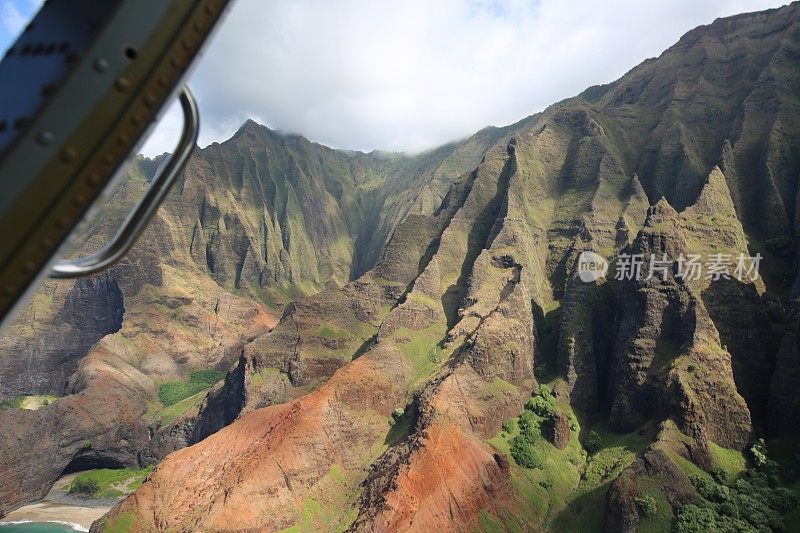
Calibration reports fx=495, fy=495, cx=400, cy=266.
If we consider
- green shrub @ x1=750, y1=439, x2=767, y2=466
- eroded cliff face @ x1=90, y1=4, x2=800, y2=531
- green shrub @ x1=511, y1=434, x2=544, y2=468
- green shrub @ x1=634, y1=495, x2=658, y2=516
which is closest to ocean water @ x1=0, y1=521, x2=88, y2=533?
eroded cliff face @ x1=90, y1=4, x2=800, y2=531

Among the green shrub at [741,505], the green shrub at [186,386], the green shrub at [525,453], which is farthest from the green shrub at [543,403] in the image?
the green shrub at [186,386]

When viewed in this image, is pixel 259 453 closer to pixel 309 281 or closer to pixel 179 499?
pixel 179 499

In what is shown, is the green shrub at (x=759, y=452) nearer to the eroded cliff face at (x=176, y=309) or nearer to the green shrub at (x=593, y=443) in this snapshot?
the green shrub at (x=593, y=443)

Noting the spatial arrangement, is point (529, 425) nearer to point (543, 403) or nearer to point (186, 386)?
point (543, 403)

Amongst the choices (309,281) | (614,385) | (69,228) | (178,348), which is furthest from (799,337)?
(309,281)

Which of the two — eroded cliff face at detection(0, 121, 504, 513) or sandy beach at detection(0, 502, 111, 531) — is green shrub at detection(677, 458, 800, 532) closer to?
eroded cliff face at detection(0, 121, 504, 513)

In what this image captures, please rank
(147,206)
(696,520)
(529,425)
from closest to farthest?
(147,206) < (696,520) < (529,425)

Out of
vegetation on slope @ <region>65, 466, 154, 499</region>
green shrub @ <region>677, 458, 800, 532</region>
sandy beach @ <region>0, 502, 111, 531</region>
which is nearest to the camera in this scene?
green shrub @ <region>677, 458, 800, 532</region>

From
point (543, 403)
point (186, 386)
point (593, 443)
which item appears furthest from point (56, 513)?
point (593, 443)
